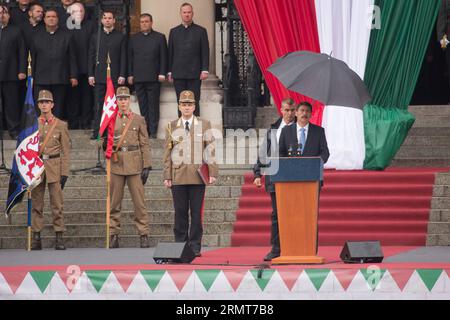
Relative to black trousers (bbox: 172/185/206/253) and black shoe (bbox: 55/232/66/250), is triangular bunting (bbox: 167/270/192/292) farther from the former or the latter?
black shoe (bbox: 55/232/66/250)

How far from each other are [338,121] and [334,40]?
119 centimetres

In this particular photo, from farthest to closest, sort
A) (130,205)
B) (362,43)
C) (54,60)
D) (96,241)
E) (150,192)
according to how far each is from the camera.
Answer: (54,60)
(362,43)
(150,192)
(130,205)
(96,241)

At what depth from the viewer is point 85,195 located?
62.2 feet

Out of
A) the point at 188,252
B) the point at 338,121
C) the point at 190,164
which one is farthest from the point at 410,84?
the point at 188,252

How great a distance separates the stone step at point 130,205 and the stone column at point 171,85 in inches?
123

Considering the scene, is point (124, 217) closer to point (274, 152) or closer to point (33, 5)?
point (274, 152)

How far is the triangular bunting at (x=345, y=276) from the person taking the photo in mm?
13867

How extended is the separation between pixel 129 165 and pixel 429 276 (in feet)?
17.0

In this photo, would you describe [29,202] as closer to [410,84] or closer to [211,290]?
[211,290]

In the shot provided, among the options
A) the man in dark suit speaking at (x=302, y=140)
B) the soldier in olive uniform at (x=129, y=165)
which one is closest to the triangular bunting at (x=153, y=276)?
the man in dark suit speaking at (x=302, y=140)

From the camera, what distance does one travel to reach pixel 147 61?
2098 cm

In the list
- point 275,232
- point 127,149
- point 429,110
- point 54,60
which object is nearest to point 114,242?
point 127,149
